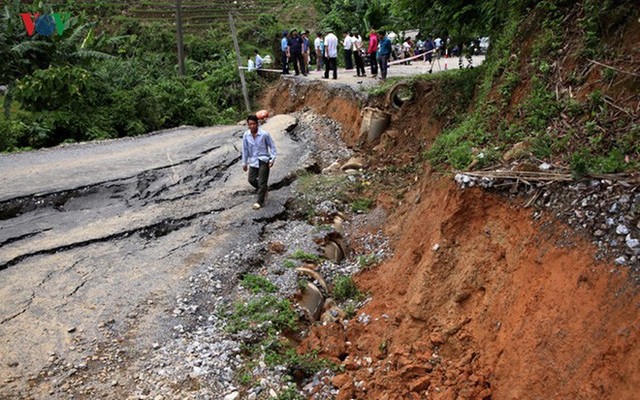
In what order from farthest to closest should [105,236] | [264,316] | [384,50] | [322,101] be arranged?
[322,101], [384,50], [105,236], [264,316]

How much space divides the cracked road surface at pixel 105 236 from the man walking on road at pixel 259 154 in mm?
410

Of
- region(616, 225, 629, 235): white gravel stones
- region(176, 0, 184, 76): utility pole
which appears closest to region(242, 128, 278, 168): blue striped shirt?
region(616, 225, 629, 235): white gravel stones

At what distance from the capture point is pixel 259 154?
9.09 meters

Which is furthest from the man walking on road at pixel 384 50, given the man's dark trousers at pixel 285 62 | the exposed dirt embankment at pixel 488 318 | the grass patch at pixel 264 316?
the grass patch at pixel 264 316

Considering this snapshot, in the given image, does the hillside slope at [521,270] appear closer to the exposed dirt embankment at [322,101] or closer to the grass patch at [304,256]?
the grass patch at [304,256]

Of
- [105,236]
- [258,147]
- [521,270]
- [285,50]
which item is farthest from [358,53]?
[521,270]

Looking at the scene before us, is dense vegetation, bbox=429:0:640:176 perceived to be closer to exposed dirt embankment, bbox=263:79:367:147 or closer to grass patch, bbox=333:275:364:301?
grass patch, bbox=333:275:364:301

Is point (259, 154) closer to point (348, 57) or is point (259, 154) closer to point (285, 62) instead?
point (348, 57)

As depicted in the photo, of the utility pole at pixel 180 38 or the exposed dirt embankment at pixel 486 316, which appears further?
the utility pole at pixel 180 38

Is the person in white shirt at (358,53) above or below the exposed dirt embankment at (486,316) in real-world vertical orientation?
above

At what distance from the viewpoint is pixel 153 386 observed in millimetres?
5254

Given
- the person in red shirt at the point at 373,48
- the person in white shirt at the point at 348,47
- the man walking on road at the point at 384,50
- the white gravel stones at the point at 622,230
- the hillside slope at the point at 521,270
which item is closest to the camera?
the hillside slope at the point at 521,270

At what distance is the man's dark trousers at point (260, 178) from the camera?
358 inches

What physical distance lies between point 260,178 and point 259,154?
0.41 m
